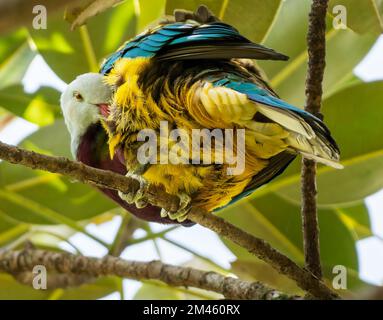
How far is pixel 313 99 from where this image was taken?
5.06 feet

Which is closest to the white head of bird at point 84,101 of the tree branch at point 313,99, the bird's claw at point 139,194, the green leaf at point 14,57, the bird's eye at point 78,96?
the bird's eye at point 78,96

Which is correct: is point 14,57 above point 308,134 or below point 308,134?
above

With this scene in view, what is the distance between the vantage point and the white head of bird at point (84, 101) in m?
1.80

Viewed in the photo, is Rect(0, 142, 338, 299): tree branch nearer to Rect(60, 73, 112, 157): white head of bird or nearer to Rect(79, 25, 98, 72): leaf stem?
Rect(60, 73, 112, 157): white head of bird

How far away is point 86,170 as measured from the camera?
1.23m

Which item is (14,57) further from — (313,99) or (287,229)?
(313,99)

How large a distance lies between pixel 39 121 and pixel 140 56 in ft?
2.72

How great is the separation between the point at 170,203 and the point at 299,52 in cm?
82

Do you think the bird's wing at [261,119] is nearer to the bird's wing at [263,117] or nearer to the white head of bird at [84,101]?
the bird's wing at [263,117]

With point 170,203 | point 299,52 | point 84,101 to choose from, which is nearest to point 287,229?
point 299,52

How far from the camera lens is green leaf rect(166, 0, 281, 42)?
1737 mm

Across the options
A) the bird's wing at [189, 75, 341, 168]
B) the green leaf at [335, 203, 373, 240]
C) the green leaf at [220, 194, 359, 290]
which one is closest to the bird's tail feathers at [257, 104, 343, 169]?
the bird's wing at [189, 75, 341, 168]
